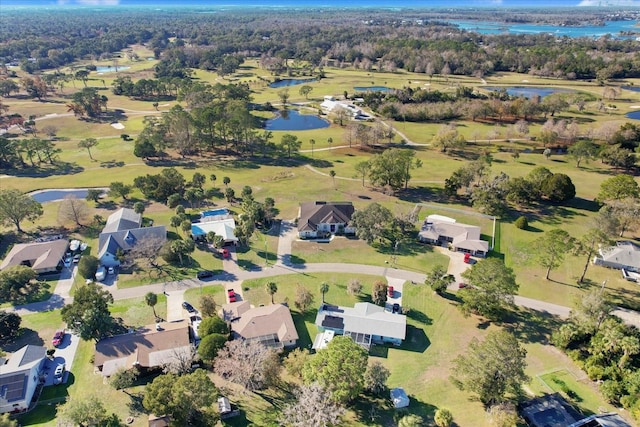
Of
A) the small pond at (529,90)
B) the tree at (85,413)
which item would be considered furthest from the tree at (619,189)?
the small pond at (529,90)

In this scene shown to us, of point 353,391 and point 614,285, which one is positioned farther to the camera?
point 614,285

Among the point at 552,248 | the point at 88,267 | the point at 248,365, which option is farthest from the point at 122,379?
the point at 552,248

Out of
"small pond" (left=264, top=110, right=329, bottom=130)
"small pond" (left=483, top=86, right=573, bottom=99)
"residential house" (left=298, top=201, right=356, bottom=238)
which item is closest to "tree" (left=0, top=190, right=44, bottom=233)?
"residential house" (left=298, top=201, right=356, bottom=238)

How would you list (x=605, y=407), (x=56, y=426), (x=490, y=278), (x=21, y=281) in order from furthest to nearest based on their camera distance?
(x=21, y=281), (x=490, y=278), (x=605, y=407), (x=56, y=426)

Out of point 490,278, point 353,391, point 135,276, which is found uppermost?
point 490,278

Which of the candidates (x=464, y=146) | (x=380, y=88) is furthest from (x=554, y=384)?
(x=380, y=88)

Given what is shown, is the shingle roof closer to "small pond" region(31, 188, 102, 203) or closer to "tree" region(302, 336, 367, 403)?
"tree" region(302, 336, 367, 403)

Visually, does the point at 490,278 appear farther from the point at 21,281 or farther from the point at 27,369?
the point at 21,281
